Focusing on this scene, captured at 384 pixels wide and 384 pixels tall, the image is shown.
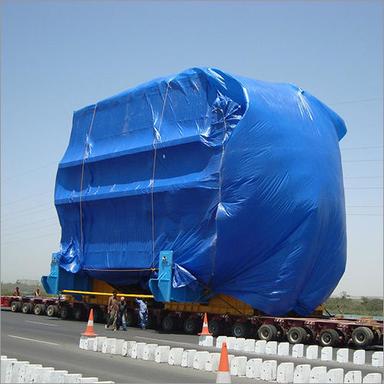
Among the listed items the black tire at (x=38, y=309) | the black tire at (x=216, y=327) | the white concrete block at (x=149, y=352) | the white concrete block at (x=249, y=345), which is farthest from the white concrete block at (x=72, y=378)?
the black tire at (x=38, y=309)

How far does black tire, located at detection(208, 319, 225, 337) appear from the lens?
79.2ft

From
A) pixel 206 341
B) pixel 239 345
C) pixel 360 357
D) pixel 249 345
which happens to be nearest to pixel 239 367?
pixel 360 357

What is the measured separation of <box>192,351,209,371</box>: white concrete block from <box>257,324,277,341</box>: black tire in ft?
27.3

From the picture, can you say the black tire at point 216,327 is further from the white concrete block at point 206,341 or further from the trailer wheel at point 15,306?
the trailer wheel at point 15,306

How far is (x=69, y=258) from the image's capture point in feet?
105

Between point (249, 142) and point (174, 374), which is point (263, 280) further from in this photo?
point (174, 374)

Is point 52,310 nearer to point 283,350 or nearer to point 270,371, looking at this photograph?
point 283,350

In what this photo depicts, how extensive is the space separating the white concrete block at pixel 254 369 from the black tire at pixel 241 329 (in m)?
10.2

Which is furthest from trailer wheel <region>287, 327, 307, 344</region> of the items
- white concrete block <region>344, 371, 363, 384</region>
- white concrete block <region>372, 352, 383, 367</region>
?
white concrete block <region>344, 371, 363, 384</region>

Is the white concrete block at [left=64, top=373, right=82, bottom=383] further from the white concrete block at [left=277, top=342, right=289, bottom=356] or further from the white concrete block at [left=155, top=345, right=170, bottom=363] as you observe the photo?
the white concrete block at [left=277, top=342, right=289, bottom=356]

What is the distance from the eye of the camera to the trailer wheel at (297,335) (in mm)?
21052

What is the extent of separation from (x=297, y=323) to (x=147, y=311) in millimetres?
7395

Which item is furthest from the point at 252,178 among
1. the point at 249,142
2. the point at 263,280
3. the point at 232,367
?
the point at 232,367

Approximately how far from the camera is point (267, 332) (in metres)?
22.0
